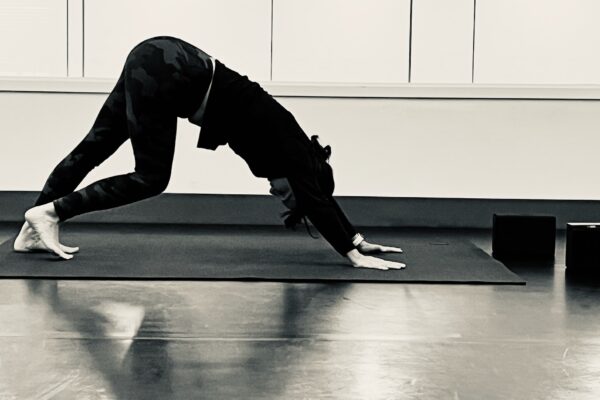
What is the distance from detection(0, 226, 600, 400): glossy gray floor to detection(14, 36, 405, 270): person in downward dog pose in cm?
33

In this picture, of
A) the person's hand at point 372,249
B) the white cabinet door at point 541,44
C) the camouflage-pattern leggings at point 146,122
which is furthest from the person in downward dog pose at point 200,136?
the white cabinet door at point 541,44

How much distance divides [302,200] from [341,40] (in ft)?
7.27

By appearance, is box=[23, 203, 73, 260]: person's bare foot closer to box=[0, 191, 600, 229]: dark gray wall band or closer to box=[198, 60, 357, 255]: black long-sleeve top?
A: box=[198, 60, 357, 255]: black long-sleeve top

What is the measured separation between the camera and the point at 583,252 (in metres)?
4.19

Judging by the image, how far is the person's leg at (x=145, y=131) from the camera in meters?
3.71

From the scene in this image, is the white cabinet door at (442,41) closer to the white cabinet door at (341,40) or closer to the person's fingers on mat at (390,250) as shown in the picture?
the white cabinet door at (341,40)

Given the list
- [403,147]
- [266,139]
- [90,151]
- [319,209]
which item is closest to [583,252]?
[319,209]

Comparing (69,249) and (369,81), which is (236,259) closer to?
(69,249)

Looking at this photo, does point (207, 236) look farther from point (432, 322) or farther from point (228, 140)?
point (432, 322)

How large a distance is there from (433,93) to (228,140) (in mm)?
1981

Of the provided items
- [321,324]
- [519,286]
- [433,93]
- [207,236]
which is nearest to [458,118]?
[433,93]

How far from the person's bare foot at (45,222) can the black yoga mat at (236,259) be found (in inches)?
3.4

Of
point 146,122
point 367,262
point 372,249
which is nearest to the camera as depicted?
point 146,122

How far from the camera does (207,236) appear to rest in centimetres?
510
